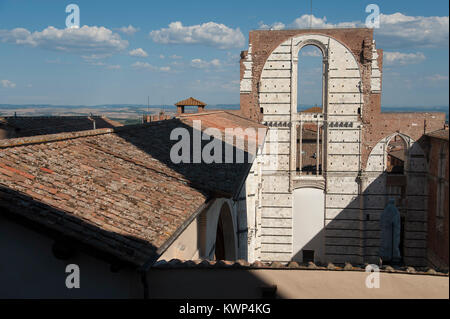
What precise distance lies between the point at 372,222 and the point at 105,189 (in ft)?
49.3

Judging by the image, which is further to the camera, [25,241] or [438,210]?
[438,210]

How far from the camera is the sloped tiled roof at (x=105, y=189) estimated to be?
16.9ft

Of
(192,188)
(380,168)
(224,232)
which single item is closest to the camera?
(192,188)

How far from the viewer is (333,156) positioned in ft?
63.6

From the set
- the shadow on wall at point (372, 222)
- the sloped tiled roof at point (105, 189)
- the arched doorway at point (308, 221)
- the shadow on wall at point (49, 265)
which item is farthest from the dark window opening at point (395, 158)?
the shadow on wall at point (49, 265)

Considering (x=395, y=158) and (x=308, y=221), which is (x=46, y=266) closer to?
(x=308, y=221)

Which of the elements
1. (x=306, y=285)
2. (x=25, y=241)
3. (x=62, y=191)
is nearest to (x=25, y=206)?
(x=25, y=241)

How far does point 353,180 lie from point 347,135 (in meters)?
1.90

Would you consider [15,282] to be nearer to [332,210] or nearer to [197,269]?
[197,269]

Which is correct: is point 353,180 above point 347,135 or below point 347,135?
below

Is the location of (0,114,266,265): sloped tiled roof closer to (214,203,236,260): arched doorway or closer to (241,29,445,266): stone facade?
(214,203,236,260): arched doorway

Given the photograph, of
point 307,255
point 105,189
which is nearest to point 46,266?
point 105,189

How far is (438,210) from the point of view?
57.8 feet

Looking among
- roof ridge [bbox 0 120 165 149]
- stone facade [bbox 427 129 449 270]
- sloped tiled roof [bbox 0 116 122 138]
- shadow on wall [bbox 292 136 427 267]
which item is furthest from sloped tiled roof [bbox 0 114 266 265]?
shadow on wall [bbox 292 136 427 267]
